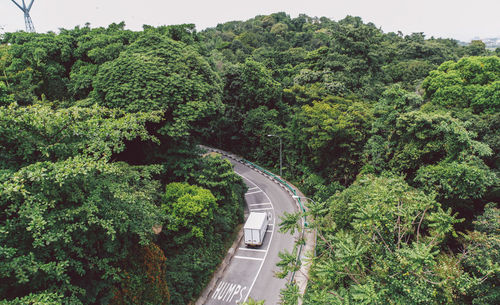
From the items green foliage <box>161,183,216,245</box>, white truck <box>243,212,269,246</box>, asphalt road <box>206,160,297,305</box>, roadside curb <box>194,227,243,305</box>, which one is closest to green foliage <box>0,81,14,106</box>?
green foliage <box>161,183,216,245</box>

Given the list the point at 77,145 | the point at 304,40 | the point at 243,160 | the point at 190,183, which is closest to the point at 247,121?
the point at 243,160

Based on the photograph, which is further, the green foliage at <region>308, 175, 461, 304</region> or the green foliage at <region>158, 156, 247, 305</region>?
the green foliage at <region>158, 156, 247, 305</region>

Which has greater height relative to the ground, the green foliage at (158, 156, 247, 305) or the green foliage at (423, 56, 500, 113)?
the green foliage at (423, 56, 500, 113)

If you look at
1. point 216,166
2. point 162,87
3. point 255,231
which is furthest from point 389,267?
point 162,87

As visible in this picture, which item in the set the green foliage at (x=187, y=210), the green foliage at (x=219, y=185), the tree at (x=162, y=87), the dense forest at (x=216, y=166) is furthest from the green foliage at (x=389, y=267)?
the tree at (x=162, y=87)

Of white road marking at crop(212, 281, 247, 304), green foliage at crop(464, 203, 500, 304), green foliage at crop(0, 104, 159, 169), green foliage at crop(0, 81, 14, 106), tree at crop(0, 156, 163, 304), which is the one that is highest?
green foliage at crop(0, 81, 14, 106)

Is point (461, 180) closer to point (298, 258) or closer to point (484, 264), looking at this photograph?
point (484, 264)

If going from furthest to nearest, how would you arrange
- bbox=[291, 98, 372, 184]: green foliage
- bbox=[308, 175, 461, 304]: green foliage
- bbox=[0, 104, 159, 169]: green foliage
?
bbox=[291, 98, 372, 184]: green foliage, bbox=[0, 104, 159, 169]: green foliage, bbox=[308, 175, 461, 304]: green foliage

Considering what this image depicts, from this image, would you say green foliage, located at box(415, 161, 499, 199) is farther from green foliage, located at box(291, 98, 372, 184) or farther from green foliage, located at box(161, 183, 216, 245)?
green foliage, located at box(161, 183, 216, 245)
